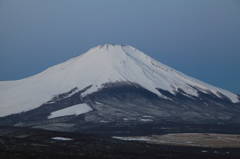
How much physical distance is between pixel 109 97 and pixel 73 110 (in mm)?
14188

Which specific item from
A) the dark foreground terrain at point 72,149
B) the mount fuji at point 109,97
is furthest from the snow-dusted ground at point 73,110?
the dark foreground terrain at point 72,149

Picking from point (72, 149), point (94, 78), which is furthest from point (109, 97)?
point (72, 149)

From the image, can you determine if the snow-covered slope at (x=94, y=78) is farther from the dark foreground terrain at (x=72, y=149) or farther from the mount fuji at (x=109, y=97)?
the dark foreground terrain at (x=72, y=149)

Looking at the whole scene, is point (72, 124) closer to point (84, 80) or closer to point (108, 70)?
point (84, 80)

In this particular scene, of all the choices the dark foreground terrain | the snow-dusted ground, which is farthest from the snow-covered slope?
the dark foreground terrain

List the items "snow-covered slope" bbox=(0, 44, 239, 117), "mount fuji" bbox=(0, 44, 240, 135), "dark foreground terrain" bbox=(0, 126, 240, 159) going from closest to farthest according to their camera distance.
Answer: "dark foreground terrain" bbox=(0, 126, 240, 159) → "mount fuji" bbox=(0, 44, 240, 135) → "snow-covered slope" bbox=(0, 44, 239, 117)

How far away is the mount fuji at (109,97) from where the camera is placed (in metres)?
73.8

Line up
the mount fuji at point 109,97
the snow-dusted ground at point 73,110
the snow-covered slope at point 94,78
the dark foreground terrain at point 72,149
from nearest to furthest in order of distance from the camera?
the dark foreground terrain at point 72,149 < the mount fuji at point 109,97 < the snow-dusted ground at point 73,110 < the snow-covered slope at point 94,78

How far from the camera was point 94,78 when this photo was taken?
105188 millimetres

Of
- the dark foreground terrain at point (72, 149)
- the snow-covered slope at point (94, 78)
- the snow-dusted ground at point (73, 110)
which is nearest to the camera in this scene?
the dark foreground terrain at point (72, 149)

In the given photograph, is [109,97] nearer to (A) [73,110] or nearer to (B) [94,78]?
(A) [73,110]

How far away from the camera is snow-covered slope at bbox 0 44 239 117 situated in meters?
93.1

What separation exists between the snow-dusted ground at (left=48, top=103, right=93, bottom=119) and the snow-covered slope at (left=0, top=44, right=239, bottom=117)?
931cm

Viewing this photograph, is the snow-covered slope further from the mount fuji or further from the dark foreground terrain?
the dark foreground terrain
